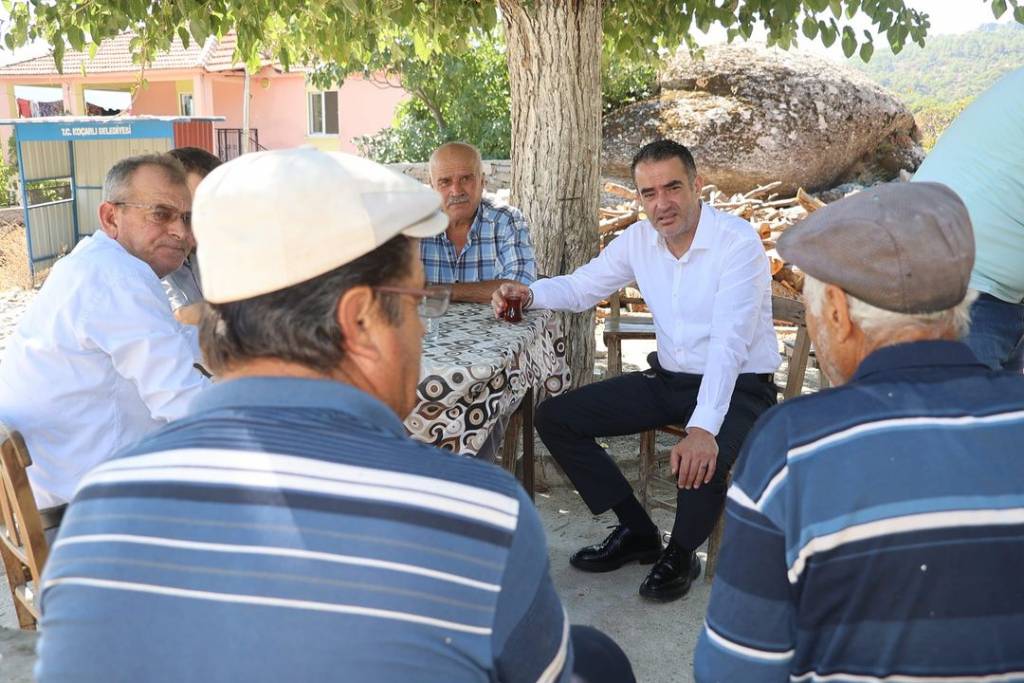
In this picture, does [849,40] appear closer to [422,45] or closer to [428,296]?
[422,45]

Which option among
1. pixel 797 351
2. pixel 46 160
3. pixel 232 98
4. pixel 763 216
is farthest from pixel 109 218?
pixel 232 98

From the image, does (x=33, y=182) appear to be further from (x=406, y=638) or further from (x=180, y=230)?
(x=406, y=638)

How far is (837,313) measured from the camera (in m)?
1.59

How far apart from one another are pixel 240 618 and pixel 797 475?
2.74ft

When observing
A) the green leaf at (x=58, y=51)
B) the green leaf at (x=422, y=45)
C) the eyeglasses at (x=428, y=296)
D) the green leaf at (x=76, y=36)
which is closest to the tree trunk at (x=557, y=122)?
the green leaf at (x=422, y=45)

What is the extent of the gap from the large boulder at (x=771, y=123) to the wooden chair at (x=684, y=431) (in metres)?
7.56

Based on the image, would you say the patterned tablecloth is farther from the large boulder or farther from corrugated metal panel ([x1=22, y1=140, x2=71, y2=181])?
corrugated metal panel ([x1=22, y1=140, x2=71, y2=181])

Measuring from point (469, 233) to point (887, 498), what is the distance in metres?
3.32

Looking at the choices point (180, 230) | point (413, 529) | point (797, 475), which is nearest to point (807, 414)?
point (797, 475)

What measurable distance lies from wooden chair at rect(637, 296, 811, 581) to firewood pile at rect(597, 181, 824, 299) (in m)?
4.01

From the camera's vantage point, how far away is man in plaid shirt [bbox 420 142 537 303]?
447 cm

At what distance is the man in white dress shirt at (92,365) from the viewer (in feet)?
8.29

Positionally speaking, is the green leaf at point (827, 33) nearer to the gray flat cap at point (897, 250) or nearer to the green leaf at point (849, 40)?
the green leaf at point (849, 40)

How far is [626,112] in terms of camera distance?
39.6 feet
